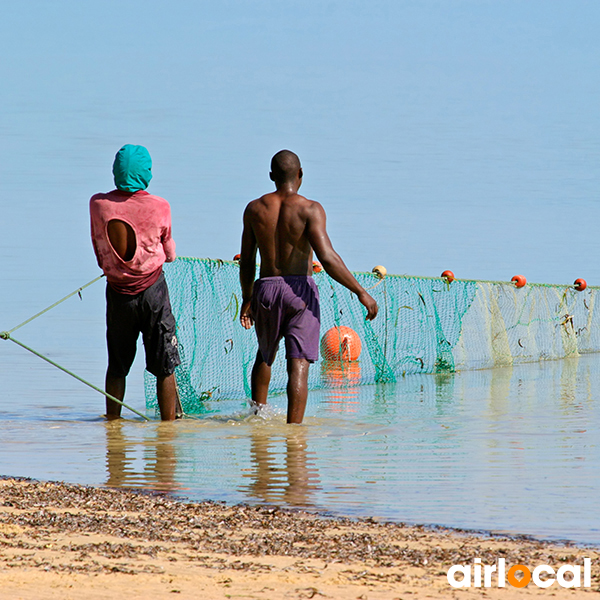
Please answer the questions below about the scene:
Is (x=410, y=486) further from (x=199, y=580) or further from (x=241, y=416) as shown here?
(x=241, y=416)

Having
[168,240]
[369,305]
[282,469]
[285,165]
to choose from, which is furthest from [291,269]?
[282,469]

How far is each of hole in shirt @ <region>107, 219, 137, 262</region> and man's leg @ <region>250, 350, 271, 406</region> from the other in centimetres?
122

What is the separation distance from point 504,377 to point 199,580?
459 inches

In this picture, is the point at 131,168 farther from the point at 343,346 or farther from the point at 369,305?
the point at 343,346

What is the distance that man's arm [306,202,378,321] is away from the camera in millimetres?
7102

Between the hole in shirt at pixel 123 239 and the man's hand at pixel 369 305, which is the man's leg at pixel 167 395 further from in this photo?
the man's hand at pixel 369 305

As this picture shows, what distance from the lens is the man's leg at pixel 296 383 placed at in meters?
7.17

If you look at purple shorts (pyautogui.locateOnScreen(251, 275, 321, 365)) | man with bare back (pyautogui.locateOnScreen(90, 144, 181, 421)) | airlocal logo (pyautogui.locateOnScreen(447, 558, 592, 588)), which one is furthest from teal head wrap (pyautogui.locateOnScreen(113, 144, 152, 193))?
airlocal logo (pyautogui.locateOnScreen(447, 558, 592, 588))

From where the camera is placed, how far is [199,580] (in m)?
3.22

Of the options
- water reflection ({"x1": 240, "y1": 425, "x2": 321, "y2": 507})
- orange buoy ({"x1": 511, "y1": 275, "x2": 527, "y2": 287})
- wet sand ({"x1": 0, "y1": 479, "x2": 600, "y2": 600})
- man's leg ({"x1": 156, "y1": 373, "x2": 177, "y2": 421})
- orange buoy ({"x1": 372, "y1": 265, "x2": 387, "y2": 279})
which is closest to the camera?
wet sand ({"x1": 0, "y1": 479, "x2": 600, "y2": 600})

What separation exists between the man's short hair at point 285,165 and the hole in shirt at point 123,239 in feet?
3.66

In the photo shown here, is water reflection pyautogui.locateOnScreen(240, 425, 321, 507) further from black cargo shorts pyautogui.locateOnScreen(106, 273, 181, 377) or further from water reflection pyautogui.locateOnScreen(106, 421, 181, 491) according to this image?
black cargo shorts pyautogui.locateOnScreen(106, 273, 181, 377)

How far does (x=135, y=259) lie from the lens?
23.6 ft

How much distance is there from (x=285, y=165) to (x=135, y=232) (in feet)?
3.86
